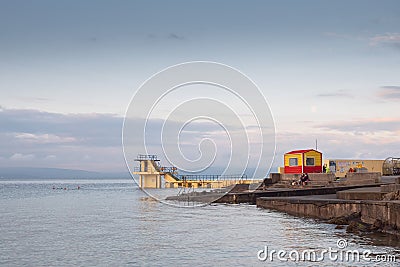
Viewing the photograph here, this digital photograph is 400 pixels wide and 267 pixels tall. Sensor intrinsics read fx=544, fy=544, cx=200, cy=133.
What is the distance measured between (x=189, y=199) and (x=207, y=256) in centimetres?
2894

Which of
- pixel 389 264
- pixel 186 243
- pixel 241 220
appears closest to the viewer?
pixel 389 264

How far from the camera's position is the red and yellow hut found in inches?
2101

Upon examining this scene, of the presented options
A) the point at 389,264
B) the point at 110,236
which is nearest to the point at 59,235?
the point at 110,236

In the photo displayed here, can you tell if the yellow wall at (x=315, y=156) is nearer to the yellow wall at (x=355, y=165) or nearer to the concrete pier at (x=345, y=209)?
the yellow wall at (x=355, y=165)

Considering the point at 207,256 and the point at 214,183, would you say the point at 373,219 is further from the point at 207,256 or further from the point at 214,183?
the point at 214,183

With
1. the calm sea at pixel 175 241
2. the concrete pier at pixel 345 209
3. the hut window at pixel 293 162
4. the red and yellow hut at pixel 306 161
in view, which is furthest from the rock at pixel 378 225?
the hut window at pixel 293 162

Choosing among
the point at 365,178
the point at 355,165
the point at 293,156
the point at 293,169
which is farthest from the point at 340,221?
the point at 355,165

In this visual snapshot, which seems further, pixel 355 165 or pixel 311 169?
pixel 355 165

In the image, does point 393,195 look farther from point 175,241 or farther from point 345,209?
point 175,241

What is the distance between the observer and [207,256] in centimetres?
1788

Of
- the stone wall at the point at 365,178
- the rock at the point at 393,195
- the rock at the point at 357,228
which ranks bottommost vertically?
the rock at the point at 357,228

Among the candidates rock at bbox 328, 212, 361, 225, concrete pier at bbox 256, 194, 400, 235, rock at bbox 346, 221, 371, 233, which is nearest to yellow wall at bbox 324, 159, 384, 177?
concrete pier at bbox 256, 194, 400, 235

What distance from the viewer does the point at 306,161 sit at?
53375 millimetres

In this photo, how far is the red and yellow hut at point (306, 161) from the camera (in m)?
53.4
